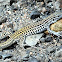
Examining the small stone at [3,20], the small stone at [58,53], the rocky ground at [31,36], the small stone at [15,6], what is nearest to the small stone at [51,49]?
the rocky ground at [31,36]

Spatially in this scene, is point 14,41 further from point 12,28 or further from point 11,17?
point 11,17

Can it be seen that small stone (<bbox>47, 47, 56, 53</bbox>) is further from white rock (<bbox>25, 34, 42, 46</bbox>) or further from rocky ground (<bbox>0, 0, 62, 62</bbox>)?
white rock (<bbox>25, 34, 42, 46</bbox>)

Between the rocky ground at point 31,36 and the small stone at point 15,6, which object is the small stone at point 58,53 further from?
the small stone at point 15,6

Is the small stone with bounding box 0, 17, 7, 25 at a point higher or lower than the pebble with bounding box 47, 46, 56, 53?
higher

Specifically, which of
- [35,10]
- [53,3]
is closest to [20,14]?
[35,10]

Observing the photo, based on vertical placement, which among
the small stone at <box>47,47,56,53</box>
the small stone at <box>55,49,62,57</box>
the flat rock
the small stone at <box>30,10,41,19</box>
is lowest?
the small stone at <box>47,47,56,53</box>

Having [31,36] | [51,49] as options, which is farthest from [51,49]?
[31,36]

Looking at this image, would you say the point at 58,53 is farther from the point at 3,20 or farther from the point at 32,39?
the point at 3,20

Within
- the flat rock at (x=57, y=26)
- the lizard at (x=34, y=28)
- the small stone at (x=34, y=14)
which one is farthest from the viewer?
the small stone at (x=34, y=14)

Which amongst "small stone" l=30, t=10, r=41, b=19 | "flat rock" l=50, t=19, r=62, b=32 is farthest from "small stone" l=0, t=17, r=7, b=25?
"flat rock" l=50, t=19, r=62, b=32

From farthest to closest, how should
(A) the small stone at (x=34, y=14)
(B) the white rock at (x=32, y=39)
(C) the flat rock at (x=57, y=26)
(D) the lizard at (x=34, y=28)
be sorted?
(A) the small stone at (x=34, y=14) → (D) the lizard at (x=34, y=28) → (B) the white rock at (x=32, y=39) → (C) the flat rock at (x=57, y=26)
